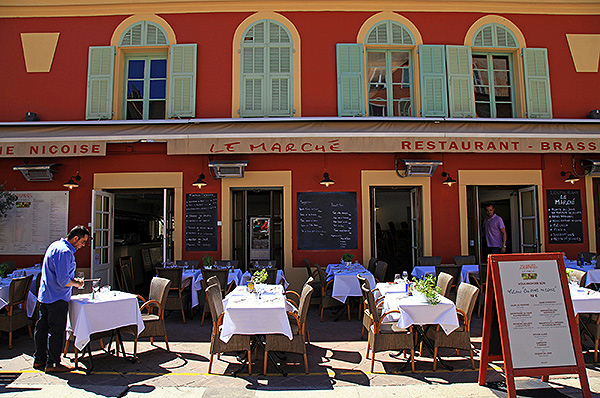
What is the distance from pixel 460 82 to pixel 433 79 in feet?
1.85

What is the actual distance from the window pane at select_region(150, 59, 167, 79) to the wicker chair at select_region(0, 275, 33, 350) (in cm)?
477

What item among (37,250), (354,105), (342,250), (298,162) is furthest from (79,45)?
(342,250)

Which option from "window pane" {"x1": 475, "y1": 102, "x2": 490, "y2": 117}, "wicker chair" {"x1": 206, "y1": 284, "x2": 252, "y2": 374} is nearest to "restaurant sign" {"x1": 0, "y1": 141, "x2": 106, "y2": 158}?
"wicker chair" {"x1": 206, "y1": 284, "x2": 252, "y2": 374}

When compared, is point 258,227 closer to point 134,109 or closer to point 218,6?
point 134,109

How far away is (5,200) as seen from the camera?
309 inches

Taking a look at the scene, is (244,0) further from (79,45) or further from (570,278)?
(570,278)

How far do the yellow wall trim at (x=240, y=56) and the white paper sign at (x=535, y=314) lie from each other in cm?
545

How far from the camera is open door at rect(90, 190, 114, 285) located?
774cm

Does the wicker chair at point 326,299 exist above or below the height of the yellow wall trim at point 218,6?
below

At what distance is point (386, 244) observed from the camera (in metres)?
11.8

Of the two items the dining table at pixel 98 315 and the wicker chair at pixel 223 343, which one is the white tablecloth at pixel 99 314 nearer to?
the dining table at pixel 98 315

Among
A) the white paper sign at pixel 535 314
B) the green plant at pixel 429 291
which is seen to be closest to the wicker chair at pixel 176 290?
the green plant at pixel 429 291

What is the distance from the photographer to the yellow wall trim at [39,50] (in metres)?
8.29

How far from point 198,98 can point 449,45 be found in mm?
5200
